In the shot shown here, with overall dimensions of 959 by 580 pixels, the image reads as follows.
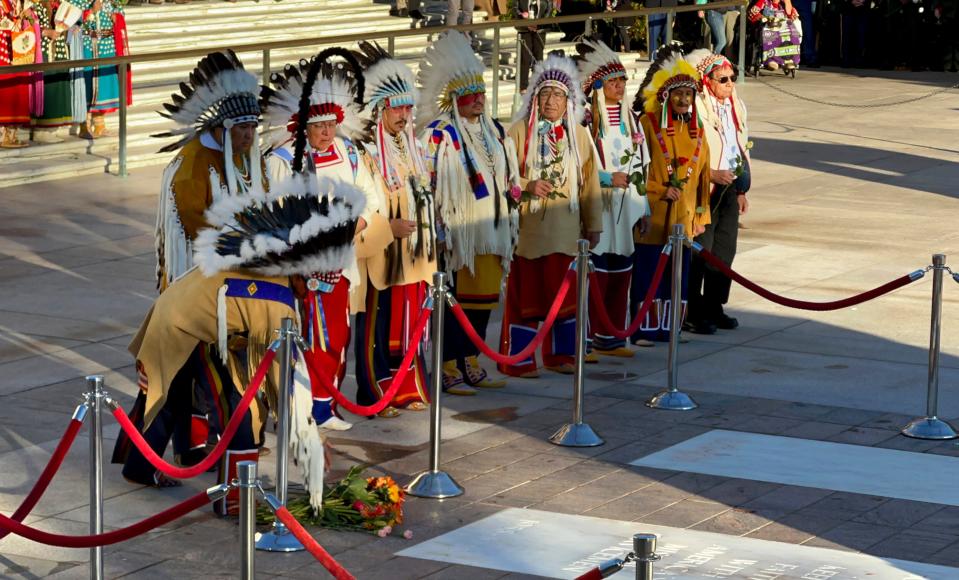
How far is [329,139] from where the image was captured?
9211 millimetres

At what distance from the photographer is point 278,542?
24.8 ft

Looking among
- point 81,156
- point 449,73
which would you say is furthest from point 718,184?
point 81,156

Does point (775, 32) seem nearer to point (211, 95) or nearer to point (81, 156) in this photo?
point (81, 156)

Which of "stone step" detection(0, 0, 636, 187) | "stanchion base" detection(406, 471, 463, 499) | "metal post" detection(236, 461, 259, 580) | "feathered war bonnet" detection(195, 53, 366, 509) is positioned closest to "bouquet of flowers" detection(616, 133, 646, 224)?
"stanchion base" detection(406, 471, 463, 499)

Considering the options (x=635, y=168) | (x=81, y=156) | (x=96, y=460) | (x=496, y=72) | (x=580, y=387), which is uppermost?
(x=496, y=72)

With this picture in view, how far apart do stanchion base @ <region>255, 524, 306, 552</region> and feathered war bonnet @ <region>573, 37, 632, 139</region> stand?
433 centimetres

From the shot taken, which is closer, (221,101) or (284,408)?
(284,408)

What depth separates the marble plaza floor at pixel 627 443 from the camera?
24.6 ft

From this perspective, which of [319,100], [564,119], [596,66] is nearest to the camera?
[319,100]

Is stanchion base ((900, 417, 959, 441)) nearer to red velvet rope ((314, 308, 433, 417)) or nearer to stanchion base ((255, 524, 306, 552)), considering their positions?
red velvet rope ((314, 308, 433, 417))

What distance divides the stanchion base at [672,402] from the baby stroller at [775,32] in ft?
59.0

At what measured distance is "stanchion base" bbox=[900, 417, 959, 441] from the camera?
960 cm

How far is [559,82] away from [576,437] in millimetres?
2348

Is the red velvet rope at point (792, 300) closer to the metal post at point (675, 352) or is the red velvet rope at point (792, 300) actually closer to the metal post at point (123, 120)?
the metal post at point (675, 352)
